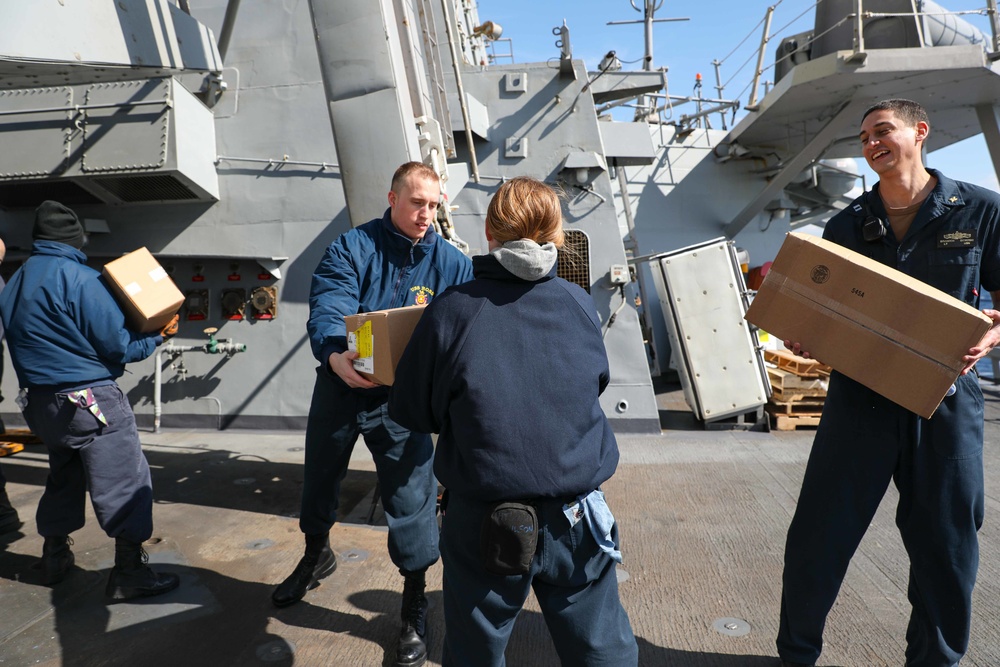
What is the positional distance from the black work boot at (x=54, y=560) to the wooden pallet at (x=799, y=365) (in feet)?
20.5

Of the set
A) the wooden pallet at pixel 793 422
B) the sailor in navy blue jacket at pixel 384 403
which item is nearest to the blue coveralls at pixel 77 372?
the sailor in navy blue jacket at pixel 384 403

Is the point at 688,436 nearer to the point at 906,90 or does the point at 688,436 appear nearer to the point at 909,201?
the point at 909,201

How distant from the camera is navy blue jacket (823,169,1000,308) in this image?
2072 mm

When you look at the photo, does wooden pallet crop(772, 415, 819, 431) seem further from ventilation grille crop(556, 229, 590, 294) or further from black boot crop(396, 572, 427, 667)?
black boot crop(396, 572, 427, 667)

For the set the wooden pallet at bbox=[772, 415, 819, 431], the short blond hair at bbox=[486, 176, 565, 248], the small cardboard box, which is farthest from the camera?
the wooden pallet at bbox=[772, 415, 819, 431]

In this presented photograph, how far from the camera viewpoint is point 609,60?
21.6 feet

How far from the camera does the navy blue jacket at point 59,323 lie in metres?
2.92

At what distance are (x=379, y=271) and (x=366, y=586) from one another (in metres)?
1.57

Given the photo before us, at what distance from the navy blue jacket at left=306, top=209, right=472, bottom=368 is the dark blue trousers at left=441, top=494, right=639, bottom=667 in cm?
127

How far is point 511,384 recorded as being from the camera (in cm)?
151

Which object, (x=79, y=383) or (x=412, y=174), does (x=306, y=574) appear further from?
(x=412, y=174)

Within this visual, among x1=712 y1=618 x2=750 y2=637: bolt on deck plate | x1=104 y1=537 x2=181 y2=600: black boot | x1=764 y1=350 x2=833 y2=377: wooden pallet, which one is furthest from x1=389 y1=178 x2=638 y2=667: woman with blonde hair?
x1=764 y1=350 x2=833 y2=377: wooden pallet

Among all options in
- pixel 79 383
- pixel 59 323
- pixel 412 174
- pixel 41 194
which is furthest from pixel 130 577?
pixel 41 194

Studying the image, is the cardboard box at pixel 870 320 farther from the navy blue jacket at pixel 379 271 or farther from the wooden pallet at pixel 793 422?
the wooden pallet at pixel 793 422
